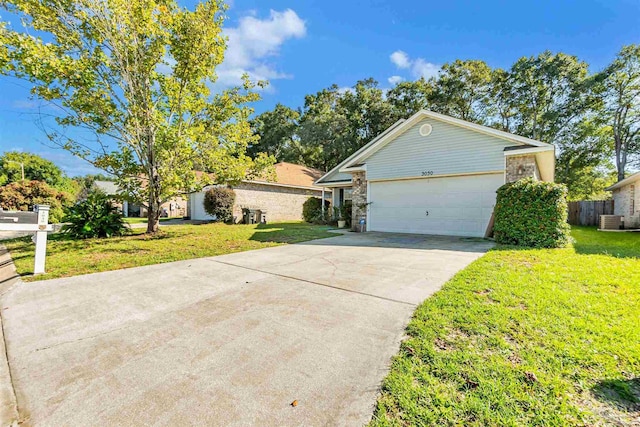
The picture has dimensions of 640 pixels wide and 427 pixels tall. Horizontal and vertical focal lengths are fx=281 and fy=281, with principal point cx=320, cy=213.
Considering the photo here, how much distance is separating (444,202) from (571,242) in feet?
12.3

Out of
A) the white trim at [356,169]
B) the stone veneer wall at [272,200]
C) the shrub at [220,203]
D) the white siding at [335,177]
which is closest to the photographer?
the white trim at [356,169]

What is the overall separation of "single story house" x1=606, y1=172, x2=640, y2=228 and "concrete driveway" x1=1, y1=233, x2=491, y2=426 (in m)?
15.2

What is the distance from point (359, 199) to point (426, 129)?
3.92 meters

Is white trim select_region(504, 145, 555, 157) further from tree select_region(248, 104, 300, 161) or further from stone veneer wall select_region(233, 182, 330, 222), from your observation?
tree select_region(248, 104, 300, 161)

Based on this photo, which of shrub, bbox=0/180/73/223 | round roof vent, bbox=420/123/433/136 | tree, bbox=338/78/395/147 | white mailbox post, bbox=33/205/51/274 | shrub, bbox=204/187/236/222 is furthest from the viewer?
tree, bbox=338/78/395/147

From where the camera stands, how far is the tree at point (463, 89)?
2388 centimetres

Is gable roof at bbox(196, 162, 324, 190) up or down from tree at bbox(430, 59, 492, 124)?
down

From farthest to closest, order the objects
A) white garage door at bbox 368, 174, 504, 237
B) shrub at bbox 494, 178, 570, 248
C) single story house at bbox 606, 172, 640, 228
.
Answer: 1. single story house at bbox 606, 172, 640, 228
2. white garage door at bbox 368, 174, 504, 237
3. shrub at bbox 494, 178, 570, 248

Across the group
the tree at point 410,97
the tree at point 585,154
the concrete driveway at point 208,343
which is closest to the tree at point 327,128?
the tree at point 410,97

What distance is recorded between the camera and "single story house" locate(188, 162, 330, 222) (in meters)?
18.6

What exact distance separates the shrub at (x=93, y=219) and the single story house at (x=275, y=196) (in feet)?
25.9

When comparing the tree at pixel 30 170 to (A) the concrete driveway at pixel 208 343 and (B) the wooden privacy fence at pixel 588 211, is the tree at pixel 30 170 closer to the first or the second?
(A) the concrete driveway at pixel 208 343

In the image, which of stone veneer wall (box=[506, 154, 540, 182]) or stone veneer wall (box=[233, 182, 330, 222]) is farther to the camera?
stone veneer wall (box=[233, 182, 330, 222])

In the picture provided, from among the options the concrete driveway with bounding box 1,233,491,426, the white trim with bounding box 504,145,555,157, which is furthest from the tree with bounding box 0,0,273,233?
the white trim with bounding box 504,145,555,157
